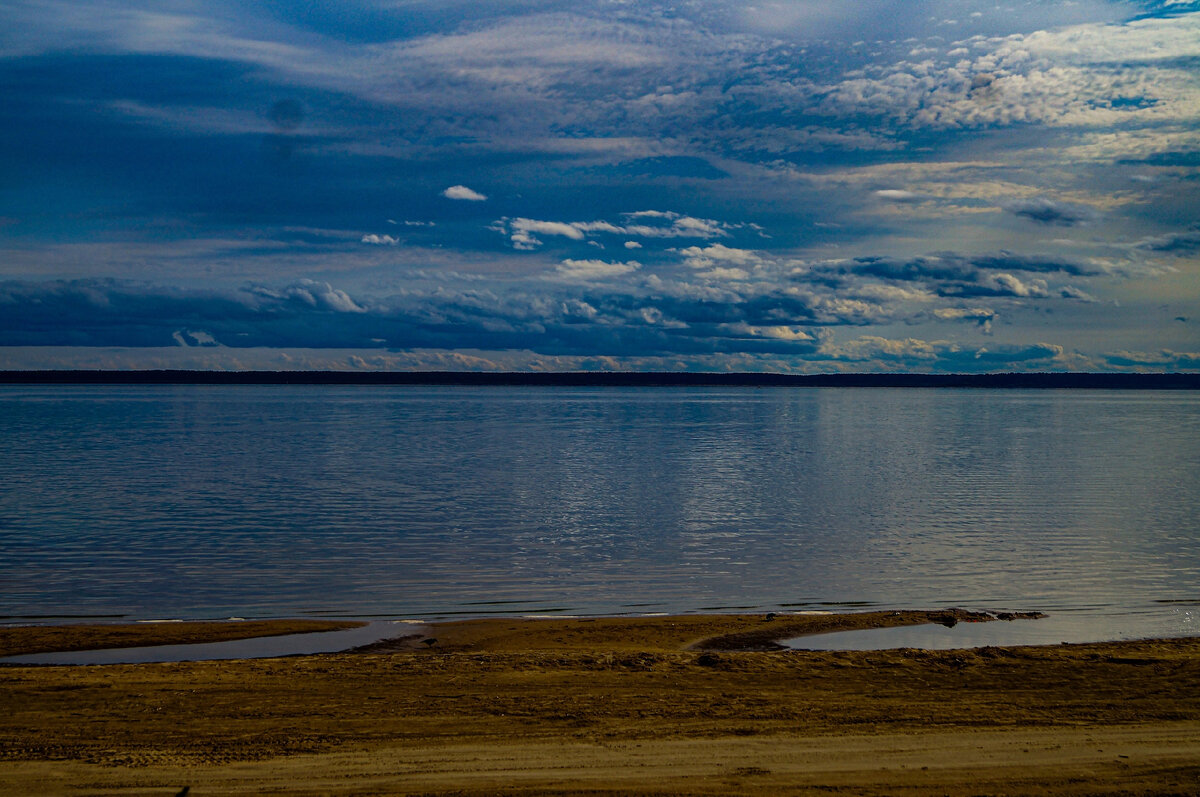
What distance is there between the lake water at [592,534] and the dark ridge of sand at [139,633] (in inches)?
47.6

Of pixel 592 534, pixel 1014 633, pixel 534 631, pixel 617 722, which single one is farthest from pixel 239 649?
pixel 592 534

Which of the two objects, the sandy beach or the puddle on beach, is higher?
the sandy beach

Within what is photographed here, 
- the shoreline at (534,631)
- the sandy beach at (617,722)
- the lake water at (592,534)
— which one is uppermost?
the sandy beach at (617,722)

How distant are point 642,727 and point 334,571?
14.0m

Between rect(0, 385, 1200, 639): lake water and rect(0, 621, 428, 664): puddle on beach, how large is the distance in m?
1.88

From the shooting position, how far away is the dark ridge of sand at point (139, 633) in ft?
49.4

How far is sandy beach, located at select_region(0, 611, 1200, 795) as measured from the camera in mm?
8648

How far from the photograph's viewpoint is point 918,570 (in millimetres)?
22688

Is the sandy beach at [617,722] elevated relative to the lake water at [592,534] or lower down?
elevated

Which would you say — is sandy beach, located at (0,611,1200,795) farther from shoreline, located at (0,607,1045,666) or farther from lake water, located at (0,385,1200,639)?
lake water, located at (0,385,1200,639)

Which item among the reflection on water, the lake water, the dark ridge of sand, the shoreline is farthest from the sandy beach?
the lake water

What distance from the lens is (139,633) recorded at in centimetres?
1600

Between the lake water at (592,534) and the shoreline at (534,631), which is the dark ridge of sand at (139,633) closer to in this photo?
the shoreline at (534,631)

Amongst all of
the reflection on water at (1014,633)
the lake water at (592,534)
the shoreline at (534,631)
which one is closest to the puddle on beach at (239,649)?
the shoreline at (534,631)
